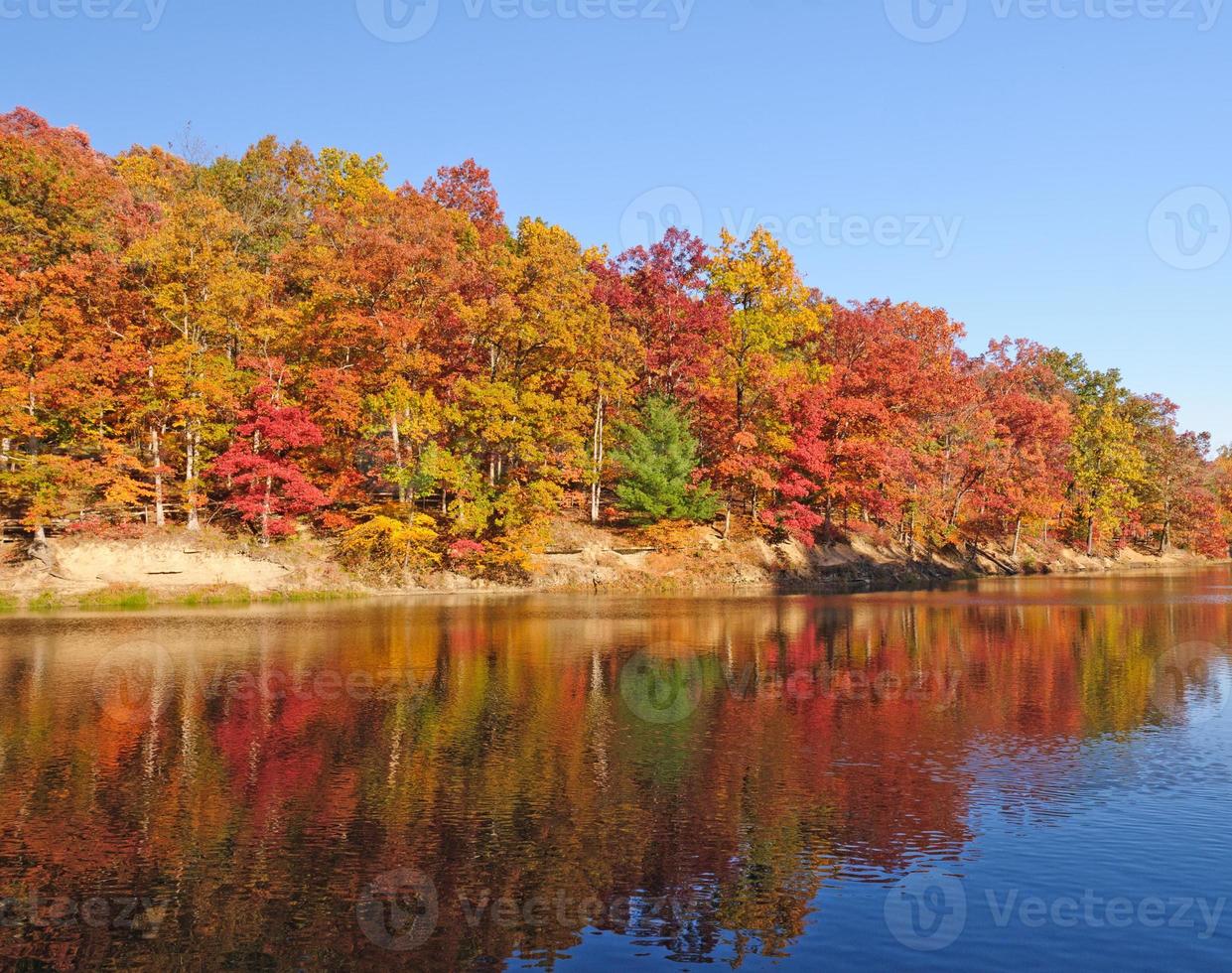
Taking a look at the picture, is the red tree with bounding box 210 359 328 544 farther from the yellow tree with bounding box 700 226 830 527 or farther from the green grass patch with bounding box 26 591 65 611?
the yellow tree with bounding box 700 226 830 527

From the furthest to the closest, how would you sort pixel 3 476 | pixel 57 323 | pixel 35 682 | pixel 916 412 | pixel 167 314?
pixel 916 412, pixel 167 314, pixel 57 323, pixel 3 476, pixel 35 682

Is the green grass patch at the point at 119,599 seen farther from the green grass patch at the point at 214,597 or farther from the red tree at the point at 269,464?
the red tree at the point at 269,464

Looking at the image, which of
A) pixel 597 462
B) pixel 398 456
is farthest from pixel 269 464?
pixel 597 462

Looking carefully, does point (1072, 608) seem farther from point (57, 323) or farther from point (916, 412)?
point (57, 323)

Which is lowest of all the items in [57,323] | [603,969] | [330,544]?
[603,969]

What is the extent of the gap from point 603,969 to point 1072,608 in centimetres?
4171

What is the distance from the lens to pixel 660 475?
193ft

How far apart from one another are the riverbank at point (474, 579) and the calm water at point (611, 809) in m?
16.6

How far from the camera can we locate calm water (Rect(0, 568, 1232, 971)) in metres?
9.86

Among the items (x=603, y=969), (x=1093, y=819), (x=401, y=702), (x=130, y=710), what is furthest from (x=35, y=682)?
(x=1093, y=819)

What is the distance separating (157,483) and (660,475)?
1104 inches

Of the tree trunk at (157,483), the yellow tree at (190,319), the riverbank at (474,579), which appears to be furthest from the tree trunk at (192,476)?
the tree trunk at (157,483)

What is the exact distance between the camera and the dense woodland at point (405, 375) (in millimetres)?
→ 49031

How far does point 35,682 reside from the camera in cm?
2364
